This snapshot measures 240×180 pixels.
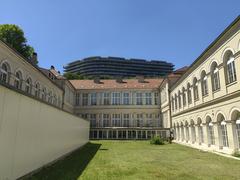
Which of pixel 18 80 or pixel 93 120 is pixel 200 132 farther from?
pixel 93 120

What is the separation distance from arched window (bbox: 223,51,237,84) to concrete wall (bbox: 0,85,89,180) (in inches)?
461

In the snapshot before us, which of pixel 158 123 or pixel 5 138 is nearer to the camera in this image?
pixel 5 138

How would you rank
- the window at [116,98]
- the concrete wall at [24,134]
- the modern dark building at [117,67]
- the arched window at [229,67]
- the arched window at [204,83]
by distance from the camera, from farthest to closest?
the modern dark building at [117,67], the window at [116,98], the arched window at [204,83], the arched window at [229,67], the concrete wall at [24,134]

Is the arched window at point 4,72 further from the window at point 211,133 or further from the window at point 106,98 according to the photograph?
the window at point 106,98

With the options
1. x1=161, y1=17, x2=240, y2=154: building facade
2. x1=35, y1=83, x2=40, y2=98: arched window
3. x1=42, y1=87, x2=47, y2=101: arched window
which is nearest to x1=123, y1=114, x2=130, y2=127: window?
x1=161, y1=17, x2=240, y2=154: building facade

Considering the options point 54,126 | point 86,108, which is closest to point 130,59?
point 86,108

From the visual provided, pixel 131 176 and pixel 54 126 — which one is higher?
pixel 54 126

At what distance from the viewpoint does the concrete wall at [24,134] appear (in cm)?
637

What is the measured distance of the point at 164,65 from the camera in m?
150

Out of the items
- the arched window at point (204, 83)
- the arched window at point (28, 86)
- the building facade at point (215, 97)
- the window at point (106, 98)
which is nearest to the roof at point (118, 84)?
the window at point (106, 98)

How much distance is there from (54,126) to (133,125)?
100ft

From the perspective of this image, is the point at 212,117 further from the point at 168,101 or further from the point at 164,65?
the point at 164,65

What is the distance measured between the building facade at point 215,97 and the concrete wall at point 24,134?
11.4 metres

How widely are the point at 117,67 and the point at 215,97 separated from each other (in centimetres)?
12391
